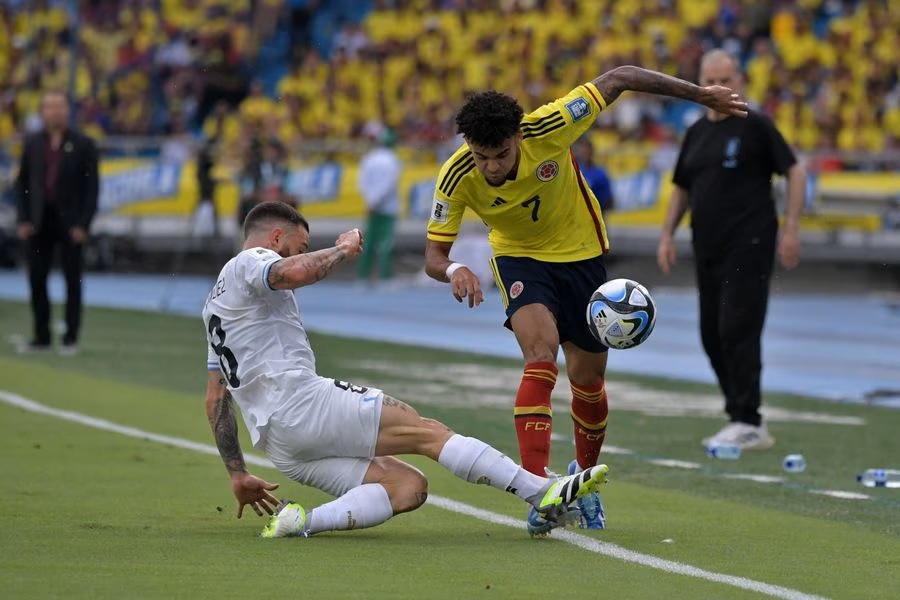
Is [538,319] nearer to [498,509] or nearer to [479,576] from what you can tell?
[498,509]

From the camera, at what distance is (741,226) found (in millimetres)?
11242

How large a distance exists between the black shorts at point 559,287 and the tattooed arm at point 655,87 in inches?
31.2

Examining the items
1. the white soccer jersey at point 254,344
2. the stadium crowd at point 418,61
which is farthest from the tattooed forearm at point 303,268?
the stadium crowd at point 418,61

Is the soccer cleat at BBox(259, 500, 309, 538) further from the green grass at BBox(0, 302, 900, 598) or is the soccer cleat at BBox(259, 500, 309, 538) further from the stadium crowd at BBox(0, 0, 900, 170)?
the stadium crowd at BBox(0, 0, 900, 170)

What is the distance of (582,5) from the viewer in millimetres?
33656

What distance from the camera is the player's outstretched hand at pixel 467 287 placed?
24.8 ft

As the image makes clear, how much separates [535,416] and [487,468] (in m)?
0.63

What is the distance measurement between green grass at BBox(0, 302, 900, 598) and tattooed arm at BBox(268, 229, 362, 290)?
106 centimetres

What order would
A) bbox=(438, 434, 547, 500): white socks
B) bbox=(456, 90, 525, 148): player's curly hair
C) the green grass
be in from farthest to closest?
bbox=(456, 90, 525, 148): player's curly hair < bbox=(438, 434, 547, 500): white socks < the green grass

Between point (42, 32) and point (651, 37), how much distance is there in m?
15.3

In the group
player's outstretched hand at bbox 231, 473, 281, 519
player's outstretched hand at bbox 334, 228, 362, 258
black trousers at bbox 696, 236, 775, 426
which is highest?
player's outstretched hand at bbox 334, 228, 362, 258

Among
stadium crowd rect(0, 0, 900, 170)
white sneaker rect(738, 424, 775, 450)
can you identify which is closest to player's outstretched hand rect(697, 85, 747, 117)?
white sneaker rect(738, 424, 775, 450)

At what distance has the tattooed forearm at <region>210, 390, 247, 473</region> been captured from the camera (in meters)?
7.40

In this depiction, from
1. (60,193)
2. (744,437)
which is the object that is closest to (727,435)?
(744,437)
